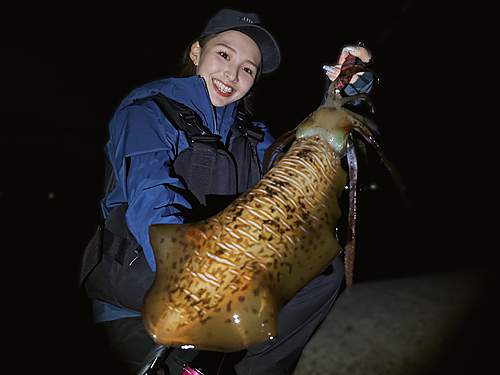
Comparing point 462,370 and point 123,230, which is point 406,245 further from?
point 123,230

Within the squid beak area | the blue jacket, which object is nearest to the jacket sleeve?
the blue jacket

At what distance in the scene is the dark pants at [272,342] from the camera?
4.95ft

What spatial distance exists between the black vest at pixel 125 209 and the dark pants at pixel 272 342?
0.22m

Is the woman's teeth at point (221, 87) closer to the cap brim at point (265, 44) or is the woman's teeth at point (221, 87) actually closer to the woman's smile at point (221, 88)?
the woman's smile at point (221, 88)

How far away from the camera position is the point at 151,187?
1153 millimetres

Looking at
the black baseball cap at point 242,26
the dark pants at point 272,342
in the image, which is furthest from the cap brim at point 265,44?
the dark pants at point 272,342

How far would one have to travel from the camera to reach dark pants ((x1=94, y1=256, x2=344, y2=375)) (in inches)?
59.4

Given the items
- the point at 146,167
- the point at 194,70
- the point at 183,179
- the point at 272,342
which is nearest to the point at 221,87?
the point at 194,70

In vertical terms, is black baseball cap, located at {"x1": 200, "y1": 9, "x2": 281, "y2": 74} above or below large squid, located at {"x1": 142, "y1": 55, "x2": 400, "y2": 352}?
above

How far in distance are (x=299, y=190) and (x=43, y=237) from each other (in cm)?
853

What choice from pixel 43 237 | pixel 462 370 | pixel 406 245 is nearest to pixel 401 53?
pixel 406 245

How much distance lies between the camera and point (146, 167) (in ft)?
4.12

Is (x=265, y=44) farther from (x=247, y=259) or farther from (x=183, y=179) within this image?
(x=247, y=259)

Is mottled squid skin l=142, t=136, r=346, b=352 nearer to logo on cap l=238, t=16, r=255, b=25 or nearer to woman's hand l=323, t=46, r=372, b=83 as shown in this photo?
woman's hand l=323, t=46, r=372, b=83
